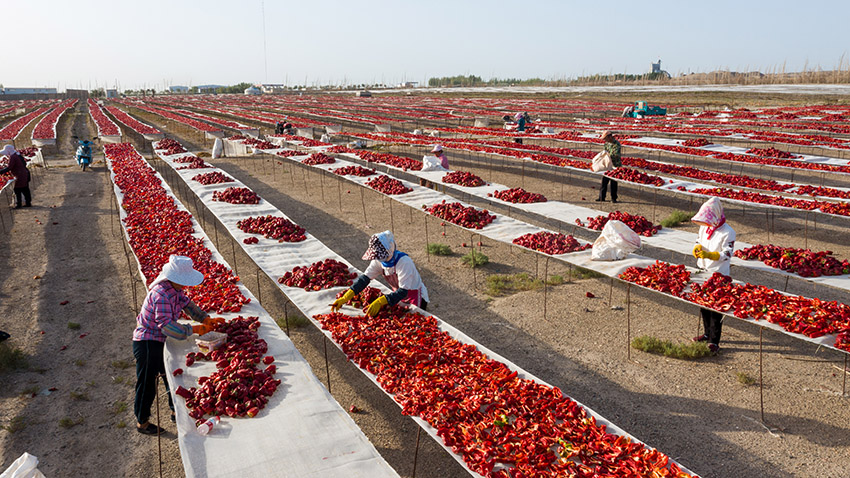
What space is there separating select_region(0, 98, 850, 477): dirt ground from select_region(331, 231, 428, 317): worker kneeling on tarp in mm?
1374

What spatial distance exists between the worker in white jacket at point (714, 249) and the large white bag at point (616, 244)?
3.74 feet

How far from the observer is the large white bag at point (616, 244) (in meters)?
8.86

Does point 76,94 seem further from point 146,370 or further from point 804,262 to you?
point 804,262

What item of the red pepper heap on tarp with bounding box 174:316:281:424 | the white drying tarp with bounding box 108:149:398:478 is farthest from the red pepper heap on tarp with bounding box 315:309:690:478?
the red pepper heap on tarp with bounding box 174:316:281:424

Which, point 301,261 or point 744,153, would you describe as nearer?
point 301,261

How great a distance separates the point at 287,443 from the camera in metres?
4.55

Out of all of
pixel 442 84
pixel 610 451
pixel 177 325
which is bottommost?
pixel 610 451

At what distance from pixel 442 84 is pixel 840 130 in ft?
521

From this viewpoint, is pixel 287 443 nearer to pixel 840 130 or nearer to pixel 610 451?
pixel 610 451

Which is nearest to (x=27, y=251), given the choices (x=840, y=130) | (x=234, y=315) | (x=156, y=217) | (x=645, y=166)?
(x=156, y=217)

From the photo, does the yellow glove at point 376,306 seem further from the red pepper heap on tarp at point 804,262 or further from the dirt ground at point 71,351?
the red pepper heap on tarp at point 804,262

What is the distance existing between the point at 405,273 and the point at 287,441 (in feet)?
10.1

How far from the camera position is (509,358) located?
7922mm

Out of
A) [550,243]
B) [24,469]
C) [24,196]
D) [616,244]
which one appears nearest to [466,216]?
[550,243]
